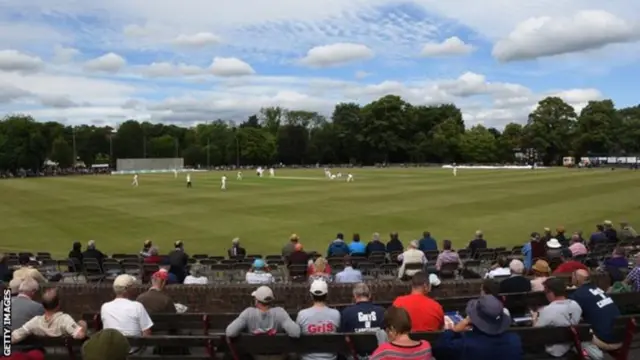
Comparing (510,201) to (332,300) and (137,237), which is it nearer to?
(137,237)

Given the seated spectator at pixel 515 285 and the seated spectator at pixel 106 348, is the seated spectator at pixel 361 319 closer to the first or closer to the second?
the seated spectator at pixel 106 348

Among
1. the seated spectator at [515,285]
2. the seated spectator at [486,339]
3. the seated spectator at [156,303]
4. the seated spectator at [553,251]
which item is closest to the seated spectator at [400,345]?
the seated spectator at [486,339]

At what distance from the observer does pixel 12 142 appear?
12606 cm

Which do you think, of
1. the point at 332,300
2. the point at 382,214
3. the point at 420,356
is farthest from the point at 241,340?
the point at 382,214

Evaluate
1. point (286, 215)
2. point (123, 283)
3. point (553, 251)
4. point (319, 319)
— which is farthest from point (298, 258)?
point (286, 215)

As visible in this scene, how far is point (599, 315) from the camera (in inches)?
260

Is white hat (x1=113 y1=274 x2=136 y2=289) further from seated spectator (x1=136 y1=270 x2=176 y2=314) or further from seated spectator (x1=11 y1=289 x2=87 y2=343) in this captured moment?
seated spectator (x1=11 y1=289 x2=87 y2=343)

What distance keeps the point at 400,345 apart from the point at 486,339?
825mm

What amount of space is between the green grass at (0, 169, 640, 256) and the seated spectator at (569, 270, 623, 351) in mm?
16042

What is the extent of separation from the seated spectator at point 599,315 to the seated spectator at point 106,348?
188 inches

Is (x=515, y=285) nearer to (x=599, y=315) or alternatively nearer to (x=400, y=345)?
(x=599, y=315)

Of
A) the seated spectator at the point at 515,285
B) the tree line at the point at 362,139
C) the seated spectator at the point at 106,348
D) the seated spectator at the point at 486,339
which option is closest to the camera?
the seated spectator at the point at 106,348

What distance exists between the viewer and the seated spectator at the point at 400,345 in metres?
4.61

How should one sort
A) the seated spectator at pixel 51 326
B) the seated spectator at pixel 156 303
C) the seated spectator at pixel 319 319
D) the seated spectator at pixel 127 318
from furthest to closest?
the seated spectator at pixel 156 303 → the seated spectator at pixel 127 318 → the seated spectator at pixel 319 319 → the seated spectator at pixel 51 326
